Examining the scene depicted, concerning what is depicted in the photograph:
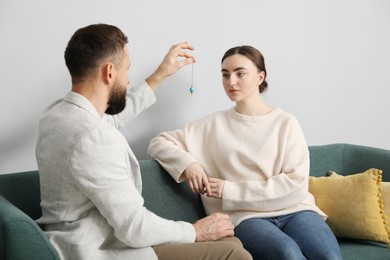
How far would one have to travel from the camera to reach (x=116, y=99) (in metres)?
1.90

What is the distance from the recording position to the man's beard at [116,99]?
1.88 metres

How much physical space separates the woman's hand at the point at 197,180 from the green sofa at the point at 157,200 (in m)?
0.14

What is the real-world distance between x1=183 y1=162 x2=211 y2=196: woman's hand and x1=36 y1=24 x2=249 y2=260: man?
0.42 metres

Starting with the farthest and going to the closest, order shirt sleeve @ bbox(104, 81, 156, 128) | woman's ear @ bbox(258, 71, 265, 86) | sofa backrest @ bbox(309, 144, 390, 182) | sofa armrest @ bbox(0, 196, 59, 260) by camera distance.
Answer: sofa backrest @ bbox(309, 144, 390, 182) < woman's ear @ bbox(258, 71, 265, 86) < shirt sleeve @ bbox(104, 81, 156, 128) < sofa armrest @ bbox(0, 196, 59, 260)

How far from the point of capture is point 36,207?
218 cm

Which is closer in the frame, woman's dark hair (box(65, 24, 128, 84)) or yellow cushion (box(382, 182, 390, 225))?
woman's dark hair (box(65, 24, 128, 84))

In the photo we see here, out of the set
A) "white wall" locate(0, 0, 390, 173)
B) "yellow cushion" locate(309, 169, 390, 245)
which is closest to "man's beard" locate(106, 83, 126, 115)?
"white wall" locate(0, 0, 390, 173)

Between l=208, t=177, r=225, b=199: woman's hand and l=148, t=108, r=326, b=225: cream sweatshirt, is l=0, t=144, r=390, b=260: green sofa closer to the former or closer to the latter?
l=148, t=108, r=326, b=225: cream sweatshirt

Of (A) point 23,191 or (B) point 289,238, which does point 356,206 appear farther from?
(A) point 23,191

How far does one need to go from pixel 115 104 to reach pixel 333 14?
1835 mm

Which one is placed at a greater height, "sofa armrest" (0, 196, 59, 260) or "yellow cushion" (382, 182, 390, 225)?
"sofa armrest" (0, 196, 59, 260)

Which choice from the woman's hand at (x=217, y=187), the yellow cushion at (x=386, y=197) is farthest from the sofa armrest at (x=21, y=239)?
the yellow cushion at (x=386, y=197)

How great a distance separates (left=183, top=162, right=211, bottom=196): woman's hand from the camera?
234 cm

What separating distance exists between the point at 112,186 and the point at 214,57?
135cm
